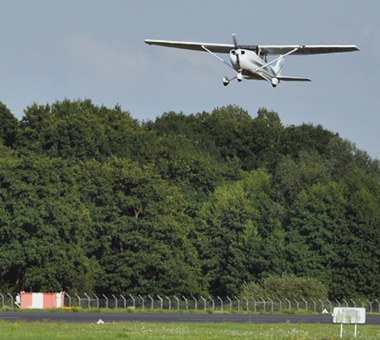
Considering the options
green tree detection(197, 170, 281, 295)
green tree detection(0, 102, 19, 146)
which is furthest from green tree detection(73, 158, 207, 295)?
green tree detection(0, 102, 19, 146)

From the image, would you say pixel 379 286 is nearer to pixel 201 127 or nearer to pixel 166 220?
pixel 166 220

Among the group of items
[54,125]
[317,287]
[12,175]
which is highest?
[54,125]

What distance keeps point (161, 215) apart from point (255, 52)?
43621 mm

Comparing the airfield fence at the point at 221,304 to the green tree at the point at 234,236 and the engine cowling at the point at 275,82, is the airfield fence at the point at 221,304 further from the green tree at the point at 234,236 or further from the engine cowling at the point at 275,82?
the engine cowling at the point at 275,82

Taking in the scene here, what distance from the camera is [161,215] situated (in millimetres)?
88500

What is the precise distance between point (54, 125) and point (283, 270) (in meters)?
33.4

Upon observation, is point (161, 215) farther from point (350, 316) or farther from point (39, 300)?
point (350, 316)

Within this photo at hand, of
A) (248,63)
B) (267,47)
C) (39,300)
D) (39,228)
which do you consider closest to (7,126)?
(39,228)

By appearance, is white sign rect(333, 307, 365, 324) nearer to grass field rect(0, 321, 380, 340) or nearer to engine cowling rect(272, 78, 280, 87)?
grass field rect(0, 321, 380, 340)

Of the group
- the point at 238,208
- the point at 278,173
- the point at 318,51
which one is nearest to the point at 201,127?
the point at 278,173

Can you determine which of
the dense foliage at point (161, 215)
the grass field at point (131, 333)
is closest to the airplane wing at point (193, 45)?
the grass field at point (131, 333)

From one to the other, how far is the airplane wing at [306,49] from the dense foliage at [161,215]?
106 feet

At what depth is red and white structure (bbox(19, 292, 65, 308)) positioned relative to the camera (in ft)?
227

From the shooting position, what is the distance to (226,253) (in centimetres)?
9388
